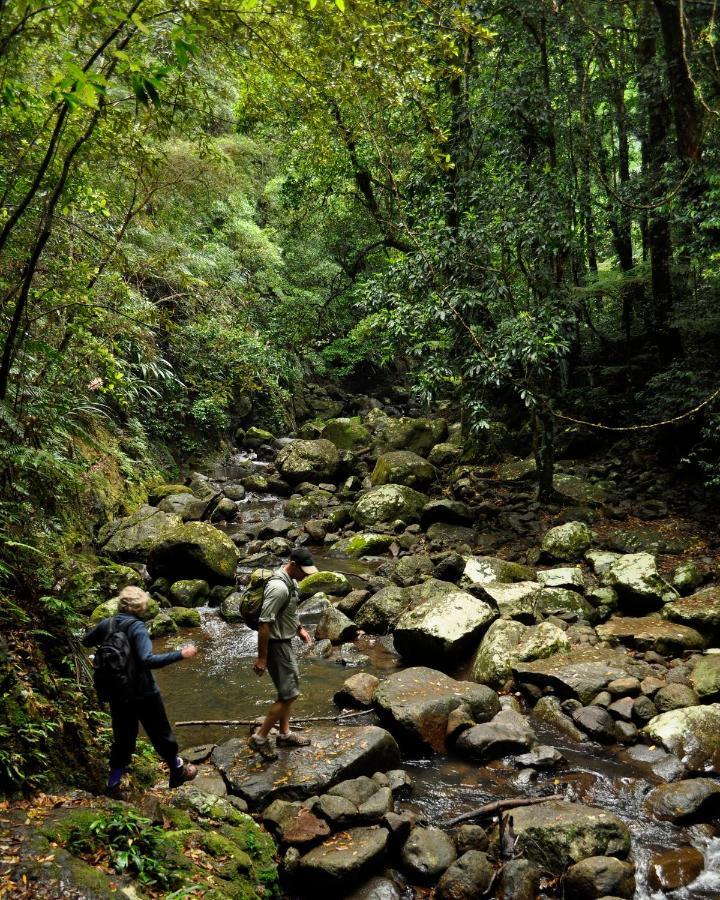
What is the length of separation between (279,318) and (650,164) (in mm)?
14346

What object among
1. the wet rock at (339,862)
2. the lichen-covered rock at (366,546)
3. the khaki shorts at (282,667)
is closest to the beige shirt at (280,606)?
the khaki shorts at (282,667)

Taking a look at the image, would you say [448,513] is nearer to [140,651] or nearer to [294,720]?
[294,720]

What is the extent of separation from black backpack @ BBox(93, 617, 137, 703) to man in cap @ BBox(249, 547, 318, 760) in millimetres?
1470

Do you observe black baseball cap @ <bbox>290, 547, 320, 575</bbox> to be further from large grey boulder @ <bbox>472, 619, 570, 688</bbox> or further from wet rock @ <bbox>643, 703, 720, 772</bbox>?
wet rock @ <bbox>643, 703, 720, 772</bbox>

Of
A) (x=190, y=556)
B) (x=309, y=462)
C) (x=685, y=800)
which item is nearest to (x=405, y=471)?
(x=309, y=462)

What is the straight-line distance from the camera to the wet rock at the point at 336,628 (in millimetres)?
9078

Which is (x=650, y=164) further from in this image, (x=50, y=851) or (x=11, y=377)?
(x=50, y=851)

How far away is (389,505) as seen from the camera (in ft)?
46.6

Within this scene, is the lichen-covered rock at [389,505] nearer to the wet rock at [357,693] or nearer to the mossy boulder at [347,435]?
the mossy boulder at [347,435]

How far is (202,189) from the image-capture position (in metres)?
12.4

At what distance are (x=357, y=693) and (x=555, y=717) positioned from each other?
2339mm

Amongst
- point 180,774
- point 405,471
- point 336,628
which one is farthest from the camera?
point 405,471

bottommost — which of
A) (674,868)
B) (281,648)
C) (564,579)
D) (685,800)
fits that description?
(674,868)

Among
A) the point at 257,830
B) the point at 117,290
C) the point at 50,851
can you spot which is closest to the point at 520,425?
the point at 117,290
